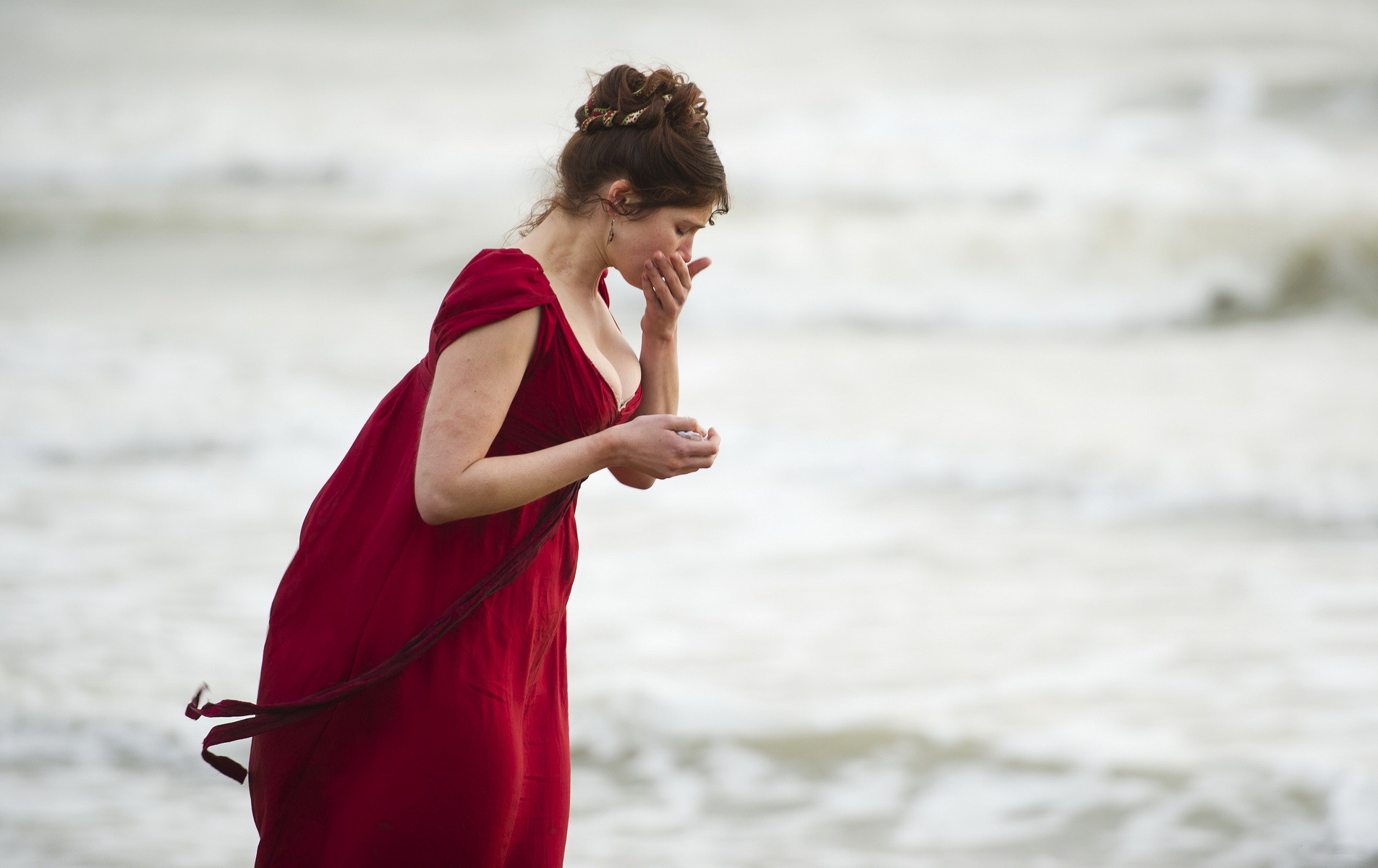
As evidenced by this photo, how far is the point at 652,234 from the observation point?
183 centimetres

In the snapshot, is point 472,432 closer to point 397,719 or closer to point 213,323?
point 397,719

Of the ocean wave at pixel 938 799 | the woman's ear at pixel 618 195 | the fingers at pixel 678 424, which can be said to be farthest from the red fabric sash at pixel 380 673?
the ocean wave at pixel 938 799

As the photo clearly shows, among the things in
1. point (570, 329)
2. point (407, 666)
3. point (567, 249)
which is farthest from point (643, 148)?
point (407, 666)

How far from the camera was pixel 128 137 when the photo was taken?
19422 mm

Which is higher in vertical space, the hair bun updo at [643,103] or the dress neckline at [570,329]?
the hair bun updo at [643,103]

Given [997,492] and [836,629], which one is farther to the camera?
[997,492]

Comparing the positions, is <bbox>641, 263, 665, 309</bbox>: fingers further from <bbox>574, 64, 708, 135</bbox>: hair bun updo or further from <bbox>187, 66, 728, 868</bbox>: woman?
<bbox>574, 64, 708, 135</bbox>: hair bun updo

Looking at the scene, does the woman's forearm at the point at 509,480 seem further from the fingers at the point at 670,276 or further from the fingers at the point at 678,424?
the fingers at the point at 670,276

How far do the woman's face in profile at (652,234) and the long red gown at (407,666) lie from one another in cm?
16

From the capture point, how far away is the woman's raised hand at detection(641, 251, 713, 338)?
188cm

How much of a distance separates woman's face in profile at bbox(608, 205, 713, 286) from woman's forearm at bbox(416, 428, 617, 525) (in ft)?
0.85

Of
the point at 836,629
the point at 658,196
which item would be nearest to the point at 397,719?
the point at 658,196

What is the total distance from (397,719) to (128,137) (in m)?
20.1

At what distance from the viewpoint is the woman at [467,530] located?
1.69 meters
